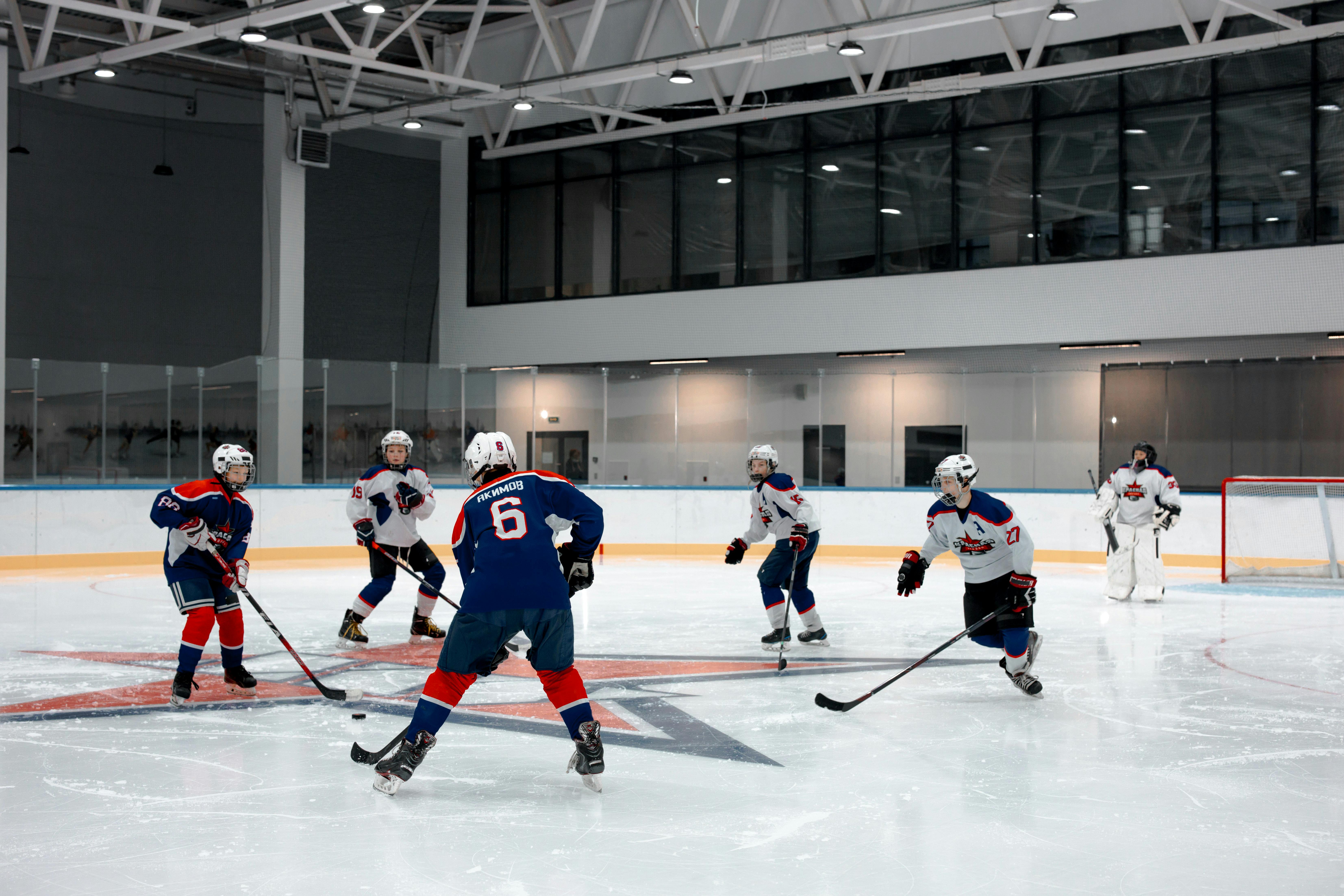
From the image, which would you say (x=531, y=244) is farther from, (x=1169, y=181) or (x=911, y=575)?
(x=911, y=575)

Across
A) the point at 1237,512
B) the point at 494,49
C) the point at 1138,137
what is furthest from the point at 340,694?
the point at 494,49

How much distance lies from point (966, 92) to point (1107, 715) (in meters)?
9.95

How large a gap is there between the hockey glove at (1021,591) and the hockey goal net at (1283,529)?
22.1 ft

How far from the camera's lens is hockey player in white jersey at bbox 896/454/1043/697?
5.12 m

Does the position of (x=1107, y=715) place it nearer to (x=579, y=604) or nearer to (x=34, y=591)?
(x=579, y=604)

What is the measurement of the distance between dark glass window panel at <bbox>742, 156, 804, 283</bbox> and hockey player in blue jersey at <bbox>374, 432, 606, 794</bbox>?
1282 centimetres

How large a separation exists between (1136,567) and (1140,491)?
59 centimetres

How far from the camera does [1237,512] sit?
11383mm

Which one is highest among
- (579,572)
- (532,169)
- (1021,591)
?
(532,169)

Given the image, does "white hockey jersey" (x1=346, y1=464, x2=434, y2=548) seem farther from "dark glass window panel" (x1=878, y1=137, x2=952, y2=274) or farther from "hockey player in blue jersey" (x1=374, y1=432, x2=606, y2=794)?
"dark glass window panel" (x1=878, y1=137, x2=952, y2=274)

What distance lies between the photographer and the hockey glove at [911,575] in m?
5.23

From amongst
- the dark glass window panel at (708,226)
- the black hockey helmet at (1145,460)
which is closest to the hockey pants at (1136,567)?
the black hockey helmet at (1145,460)

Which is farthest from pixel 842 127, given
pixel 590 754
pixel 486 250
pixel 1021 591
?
pixel 590 754

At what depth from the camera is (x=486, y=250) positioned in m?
18.5
